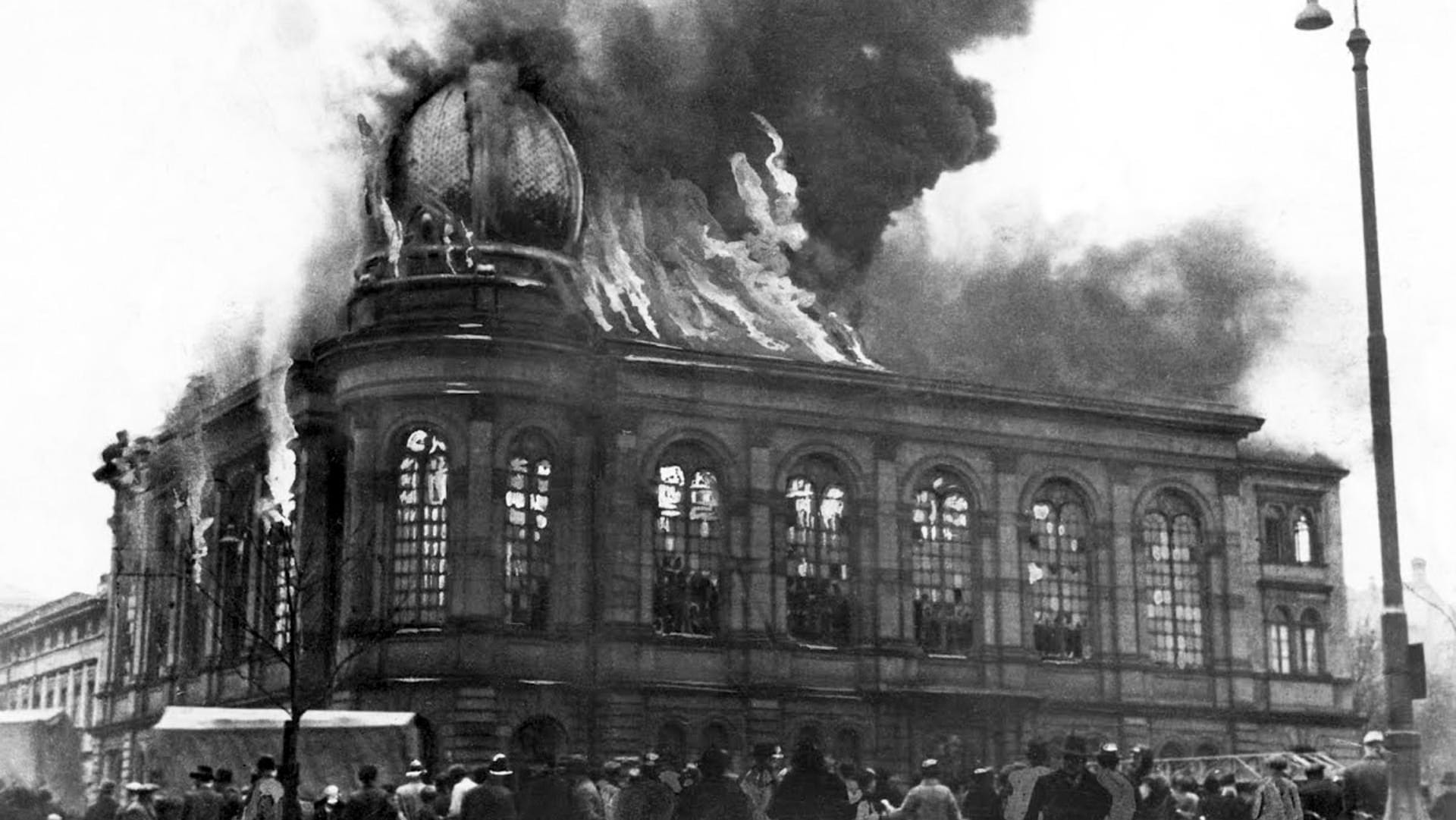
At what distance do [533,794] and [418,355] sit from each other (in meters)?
23.1

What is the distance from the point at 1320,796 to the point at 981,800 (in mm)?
4987

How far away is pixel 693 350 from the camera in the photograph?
49219mm

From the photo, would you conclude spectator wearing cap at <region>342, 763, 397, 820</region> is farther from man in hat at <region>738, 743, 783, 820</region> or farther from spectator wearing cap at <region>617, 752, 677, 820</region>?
spectator wearing cap at <region>617, 752, 677, 820</region>

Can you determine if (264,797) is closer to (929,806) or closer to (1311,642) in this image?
(929,806)

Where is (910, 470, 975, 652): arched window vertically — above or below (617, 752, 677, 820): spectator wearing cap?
above

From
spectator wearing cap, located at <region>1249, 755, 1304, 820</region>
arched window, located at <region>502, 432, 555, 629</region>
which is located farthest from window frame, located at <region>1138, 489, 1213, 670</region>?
spectator wearing cap, located at <region>1249, 755, 1304, 820</region>

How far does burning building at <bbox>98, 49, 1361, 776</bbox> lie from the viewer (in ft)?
152

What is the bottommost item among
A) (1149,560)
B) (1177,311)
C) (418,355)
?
(1149,560)

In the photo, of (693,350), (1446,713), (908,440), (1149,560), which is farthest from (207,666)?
(1446,713)

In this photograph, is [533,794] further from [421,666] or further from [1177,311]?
[1177,311]

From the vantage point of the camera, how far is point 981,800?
28.4 metres

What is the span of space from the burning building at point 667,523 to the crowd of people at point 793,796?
1132cm

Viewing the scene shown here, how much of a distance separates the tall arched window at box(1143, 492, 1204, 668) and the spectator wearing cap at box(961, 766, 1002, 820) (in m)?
27.1

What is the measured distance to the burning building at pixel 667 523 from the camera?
46.2 meters
